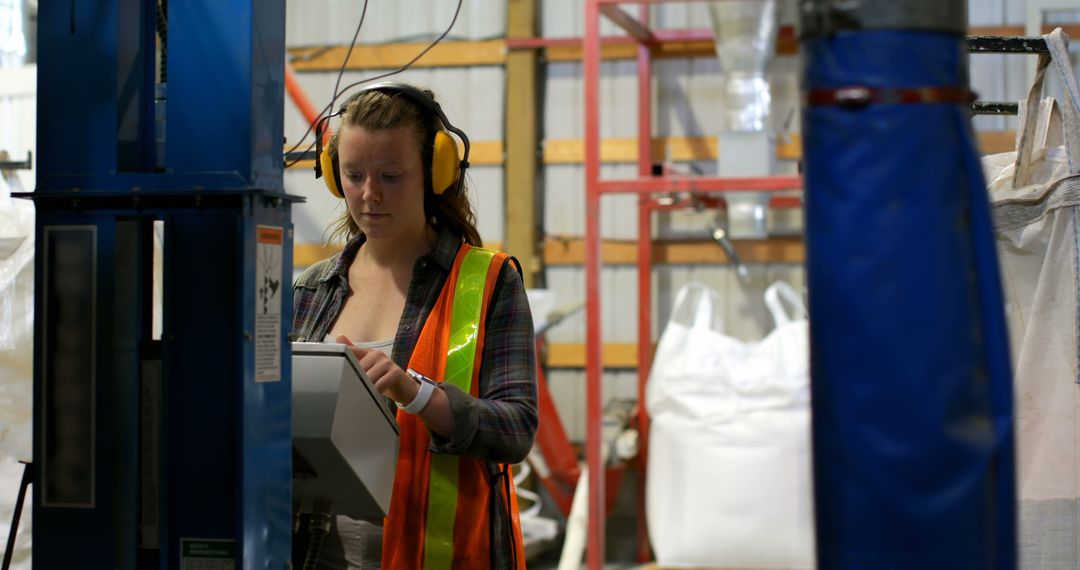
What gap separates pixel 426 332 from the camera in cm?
185

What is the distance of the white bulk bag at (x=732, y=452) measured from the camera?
479 cm

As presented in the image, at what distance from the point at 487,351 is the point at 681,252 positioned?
4.14 meters

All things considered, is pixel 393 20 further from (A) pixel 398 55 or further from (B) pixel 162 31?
(B) pixel 162 31

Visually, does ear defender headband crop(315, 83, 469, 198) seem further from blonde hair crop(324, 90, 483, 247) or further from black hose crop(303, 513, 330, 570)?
black hose crop(303, 513, 330, 570)

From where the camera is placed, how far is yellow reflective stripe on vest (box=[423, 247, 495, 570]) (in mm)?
1806

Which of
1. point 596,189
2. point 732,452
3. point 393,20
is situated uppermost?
point 393,20

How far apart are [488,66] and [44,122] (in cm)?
479

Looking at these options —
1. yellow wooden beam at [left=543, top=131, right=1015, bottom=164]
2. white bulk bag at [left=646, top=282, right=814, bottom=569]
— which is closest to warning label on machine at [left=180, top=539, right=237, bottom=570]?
white bulk bag at [left=646, top=282, right=814, bottom=569]

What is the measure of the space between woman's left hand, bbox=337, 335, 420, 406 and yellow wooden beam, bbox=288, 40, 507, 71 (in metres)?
4.57

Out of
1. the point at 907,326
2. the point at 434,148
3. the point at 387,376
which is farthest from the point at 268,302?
the point at 907,326

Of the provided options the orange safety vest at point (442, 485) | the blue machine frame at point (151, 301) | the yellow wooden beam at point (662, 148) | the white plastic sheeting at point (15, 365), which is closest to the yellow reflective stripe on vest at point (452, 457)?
the orange safety vest at point (442, 485)

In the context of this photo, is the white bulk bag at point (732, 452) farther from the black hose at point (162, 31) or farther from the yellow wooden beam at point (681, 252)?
the black hose at point (162, 31)

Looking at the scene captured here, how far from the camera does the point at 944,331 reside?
112 centimetres

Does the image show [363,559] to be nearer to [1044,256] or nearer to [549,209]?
[1044,256]
